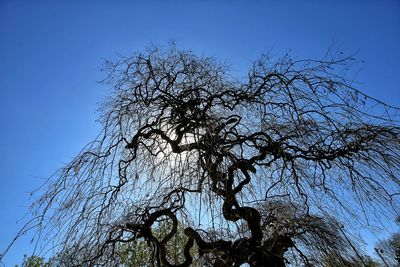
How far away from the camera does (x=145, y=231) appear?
3.19 m

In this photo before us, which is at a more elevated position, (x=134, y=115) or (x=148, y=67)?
(x=148, y=67)

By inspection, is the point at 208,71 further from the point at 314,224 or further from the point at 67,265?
the point at 67,265

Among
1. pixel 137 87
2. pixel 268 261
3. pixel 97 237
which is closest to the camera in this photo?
pixel 97 237

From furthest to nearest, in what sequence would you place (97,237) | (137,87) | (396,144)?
(137,87)
(97,237)
(396,144)

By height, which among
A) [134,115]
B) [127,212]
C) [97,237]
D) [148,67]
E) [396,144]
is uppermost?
[148,67]

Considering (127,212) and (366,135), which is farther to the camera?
(127,212)

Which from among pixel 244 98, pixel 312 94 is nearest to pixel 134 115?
pixel 244 98

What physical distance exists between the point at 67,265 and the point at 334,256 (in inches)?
88.0

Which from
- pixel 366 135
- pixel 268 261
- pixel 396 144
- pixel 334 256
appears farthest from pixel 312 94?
pixel 268 261

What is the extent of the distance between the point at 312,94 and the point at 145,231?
6.64 feet

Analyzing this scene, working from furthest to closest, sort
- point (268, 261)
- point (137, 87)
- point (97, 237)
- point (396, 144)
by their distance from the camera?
1. point (137, 87)
2. point (268, 261)
3. point (97, 237)
4. point (396, 144)

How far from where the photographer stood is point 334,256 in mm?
2744

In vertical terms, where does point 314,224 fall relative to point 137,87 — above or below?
below

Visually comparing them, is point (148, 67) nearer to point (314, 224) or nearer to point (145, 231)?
point (145, 231)
